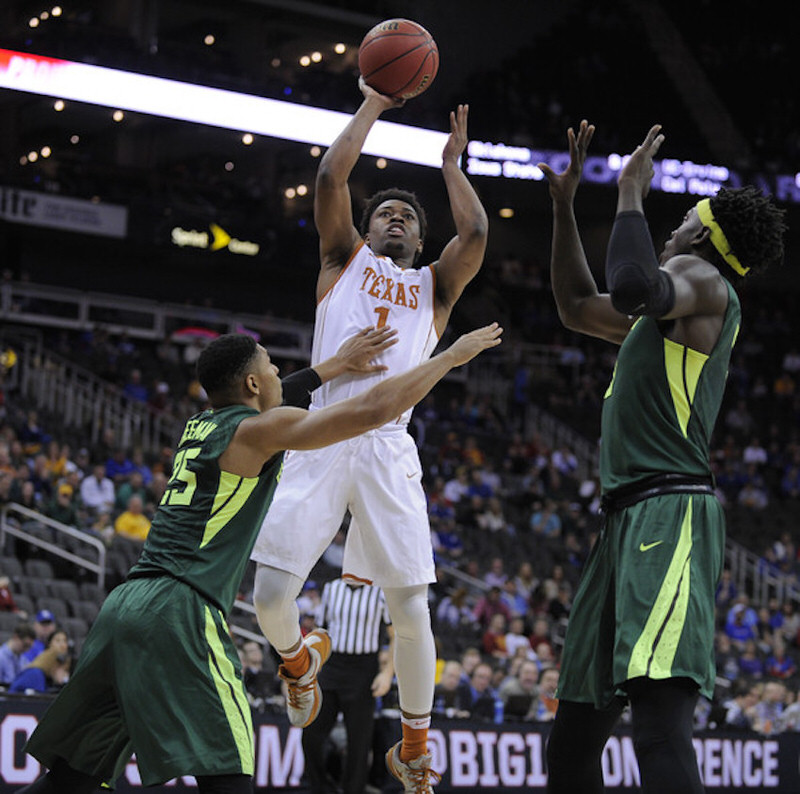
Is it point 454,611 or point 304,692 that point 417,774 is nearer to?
point 304,692

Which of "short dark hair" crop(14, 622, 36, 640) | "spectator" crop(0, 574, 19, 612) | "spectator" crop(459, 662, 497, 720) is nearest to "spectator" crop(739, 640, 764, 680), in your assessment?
"spectator" crop(459, 662, 497, 720)

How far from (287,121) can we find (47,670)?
1223 centimetres

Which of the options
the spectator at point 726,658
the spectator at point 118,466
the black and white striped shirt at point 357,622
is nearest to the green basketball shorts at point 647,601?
the black and white striped shirt at point 357,622

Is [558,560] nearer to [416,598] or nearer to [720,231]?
[416,598]

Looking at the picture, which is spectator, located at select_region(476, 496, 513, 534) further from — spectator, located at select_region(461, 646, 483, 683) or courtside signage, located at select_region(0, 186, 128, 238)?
courtside signage, located at select_region(0, 186, 128, 238)

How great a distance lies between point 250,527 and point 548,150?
65.9ft

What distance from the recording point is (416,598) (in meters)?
5.22

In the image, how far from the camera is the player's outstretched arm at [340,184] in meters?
5.20

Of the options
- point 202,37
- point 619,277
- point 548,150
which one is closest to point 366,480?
point 619,277

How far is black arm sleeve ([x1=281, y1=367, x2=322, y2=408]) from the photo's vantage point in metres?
4.99

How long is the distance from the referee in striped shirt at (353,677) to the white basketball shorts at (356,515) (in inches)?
156

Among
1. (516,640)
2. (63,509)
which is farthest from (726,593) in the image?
(63,509)

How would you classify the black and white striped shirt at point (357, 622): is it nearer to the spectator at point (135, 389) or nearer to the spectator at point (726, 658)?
the spectator at point (726, 658)

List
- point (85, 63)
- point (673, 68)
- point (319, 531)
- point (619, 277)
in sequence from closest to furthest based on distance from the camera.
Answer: point (619, 277) → point (319, 531) → point (85, 63) → point (673, 68)
